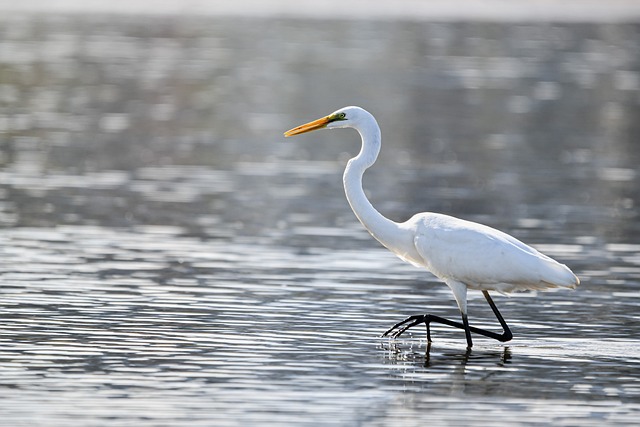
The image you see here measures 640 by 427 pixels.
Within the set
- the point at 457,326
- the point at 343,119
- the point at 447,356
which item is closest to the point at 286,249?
the point at 343,119

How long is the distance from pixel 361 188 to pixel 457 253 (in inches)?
40.9

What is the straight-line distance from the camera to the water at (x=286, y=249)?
10047 mm

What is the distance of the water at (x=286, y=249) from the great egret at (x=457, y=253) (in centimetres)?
46

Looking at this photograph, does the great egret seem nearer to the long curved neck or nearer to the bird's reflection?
the long curved neck

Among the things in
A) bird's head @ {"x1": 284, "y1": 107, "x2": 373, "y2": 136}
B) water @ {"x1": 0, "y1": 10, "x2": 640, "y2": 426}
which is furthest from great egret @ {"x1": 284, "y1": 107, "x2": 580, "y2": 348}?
water @ {"x1": 0, "y1": 10, "x2": 640, "y2": 426}

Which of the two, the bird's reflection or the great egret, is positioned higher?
→ the great egret

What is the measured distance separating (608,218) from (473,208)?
1777 millimetres

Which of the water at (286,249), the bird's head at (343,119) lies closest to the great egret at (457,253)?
the bird's head at (343,119)

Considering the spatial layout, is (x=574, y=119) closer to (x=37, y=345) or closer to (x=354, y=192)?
(x=354, y=192)

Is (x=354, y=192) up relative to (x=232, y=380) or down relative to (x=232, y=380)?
up

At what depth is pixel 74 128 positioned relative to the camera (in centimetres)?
2706

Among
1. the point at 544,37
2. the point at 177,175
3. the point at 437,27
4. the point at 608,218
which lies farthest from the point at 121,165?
the point at 437,27

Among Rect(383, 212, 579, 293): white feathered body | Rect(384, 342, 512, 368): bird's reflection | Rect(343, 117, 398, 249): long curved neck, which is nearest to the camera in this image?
Rect(384, 342, 512, 368): bird's reflection

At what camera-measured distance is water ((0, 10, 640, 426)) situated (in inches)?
396
